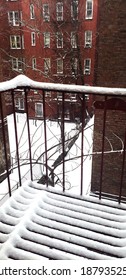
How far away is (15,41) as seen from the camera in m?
19.9

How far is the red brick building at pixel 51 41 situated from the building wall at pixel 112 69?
614cm

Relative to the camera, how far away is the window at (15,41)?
65.4ft

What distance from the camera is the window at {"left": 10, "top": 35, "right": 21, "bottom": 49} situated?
19.9m

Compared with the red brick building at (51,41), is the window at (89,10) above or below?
above

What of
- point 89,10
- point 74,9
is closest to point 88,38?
point 89,10

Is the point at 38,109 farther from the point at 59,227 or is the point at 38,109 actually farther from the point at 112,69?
the point at 59,227

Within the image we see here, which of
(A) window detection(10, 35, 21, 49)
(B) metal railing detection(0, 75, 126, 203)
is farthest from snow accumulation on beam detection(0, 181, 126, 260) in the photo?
(A) window detection(10, 35, 21, 49)

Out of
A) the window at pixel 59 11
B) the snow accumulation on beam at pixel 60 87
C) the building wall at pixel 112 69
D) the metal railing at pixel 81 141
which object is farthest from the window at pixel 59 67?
the snow accumulation on beam at pixel 60 87

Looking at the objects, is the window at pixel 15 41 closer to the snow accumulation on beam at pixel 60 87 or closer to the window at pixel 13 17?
the window at pixel 13 17

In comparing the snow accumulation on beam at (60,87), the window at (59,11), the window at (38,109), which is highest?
the window at (59,11)

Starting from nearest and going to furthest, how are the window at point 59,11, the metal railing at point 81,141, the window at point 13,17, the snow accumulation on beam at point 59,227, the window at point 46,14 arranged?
1. the snow accumulation on beam at point 59,227
2. the metal railing at point 81,141
3. the window at point 46,14
4. the window at point 59,11
5. the window at point 13,17

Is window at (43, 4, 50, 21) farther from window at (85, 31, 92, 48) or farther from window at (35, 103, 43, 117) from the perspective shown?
window at (35, 103, 43, 117)

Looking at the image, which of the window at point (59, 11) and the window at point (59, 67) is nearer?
the window at point (59, 11)

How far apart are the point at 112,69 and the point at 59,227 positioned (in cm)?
603
